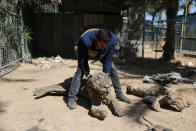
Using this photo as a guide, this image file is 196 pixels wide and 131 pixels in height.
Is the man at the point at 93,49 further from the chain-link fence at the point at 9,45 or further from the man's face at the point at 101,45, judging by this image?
the chain-link fence at the point at 9,45

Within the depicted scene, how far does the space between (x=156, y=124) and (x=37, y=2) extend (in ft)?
19.6

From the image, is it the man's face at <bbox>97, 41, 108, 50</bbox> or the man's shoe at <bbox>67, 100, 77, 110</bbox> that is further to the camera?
the man's shoe at <bbox>67, 100, 77, 110</bbox>

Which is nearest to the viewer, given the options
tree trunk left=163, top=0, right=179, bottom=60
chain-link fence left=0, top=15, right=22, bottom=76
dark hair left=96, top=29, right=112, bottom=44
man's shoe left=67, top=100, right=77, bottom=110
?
dark hair left=96, top=29, right=112, bottom=44

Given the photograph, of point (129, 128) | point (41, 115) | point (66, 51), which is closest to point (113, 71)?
point (129, 128)

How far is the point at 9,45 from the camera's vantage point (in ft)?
18.4

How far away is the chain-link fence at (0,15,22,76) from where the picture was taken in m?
5.16

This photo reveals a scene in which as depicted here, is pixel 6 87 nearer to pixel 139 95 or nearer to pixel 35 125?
pixel 35 125

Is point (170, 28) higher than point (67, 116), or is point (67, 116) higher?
point (170, 28)

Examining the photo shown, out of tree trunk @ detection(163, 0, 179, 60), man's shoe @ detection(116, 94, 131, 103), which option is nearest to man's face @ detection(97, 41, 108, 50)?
man's shoe @ detection(116, 94, 131, 103)

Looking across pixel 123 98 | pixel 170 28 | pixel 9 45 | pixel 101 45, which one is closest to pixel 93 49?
pixel 101 45

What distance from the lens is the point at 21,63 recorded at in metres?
6.30

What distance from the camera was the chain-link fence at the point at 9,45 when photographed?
5.16 meters

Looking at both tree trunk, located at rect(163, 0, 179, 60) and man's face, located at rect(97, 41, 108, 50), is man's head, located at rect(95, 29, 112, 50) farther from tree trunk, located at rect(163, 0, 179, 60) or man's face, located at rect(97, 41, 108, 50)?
tree trunk, located at rect(163, 0, 179, 60)

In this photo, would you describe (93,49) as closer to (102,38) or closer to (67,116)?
(102,38)
